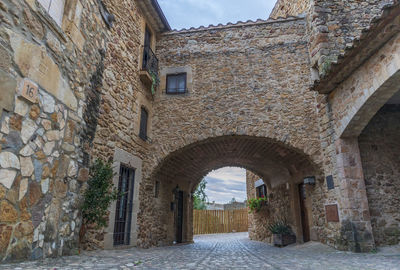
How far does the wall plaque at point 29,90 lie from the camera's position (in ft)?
9.93

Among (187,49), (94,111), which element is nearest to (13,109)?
(94,111)

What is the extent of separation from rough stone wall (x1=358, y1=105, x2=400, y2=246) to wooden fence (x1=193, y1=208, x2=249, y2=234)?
1117cm

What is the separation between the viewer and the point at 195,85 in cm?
755

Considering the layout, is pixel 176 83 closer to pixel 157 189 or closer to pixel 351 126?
pixel 157 189

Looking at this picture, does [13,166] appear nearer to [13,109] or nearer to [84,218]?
[13,109]

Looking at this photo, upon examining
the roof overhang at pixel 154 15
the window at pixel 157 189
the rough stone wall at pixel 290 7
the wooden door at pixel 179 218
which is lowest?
the wooden door at pixel 179 218

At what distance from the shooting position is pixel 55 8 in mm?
3871

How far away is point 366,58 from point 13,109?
17.5ft

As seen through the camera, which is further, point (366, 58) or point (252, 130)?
point (252, 130)

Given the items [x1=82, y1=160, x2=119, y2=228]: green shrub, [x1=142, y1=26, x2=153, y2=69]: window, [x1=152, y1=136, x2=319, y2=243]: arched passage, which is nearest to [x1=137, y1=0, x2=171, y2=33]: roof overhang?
[x1=142, y1=26, x2=153, y2=69]: window

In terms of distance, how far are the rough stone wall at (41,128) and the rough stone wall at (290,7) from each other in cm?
588

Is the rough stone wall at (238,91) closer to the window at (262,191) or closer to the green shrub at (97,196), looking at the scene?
the green shrub at (97,196)

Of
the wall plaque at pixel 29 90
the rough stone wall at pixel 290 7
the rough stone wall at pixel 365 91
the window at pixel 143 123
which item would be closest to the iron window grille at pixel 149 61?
the window at pixel 143 123

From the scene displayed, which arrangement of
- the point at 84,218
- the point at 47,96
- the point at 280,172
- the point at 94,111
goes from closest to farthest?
the point at 47,96, the point at 84,218, the point at 94,111, the point at 280,172
